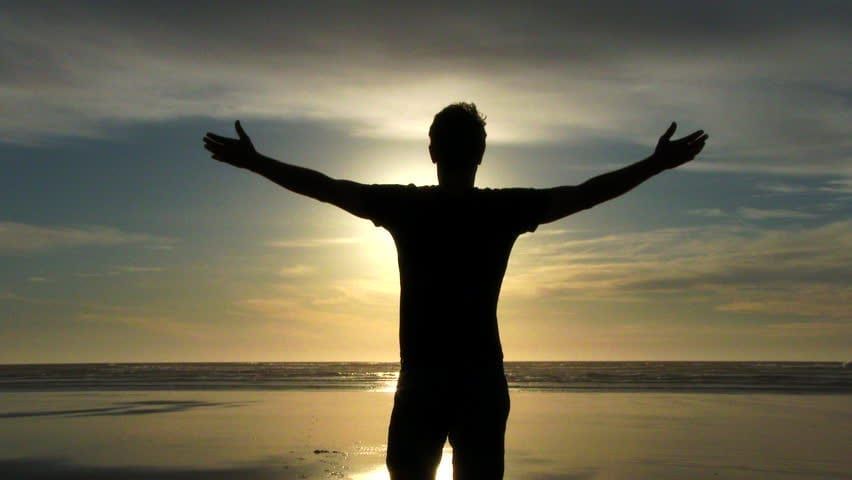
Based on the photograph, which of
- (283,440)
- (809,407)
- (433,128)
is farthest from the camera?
(809,407)

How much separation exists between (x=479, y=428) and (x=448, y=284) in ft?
1.51

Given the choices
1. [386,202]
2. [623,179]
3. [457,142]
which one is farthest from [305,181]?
[623,179]

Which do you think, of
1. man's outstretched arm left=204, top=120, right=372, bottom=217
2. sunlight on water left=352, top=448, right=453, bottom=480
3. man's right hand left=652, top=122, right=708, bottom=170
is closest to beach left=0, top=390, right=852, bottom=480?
sunlight on water left=352, top=448, right=453, bottom=480

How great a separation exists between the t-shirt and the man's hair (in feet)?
0.45

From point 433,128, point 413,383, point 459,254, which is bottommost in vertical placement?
point 413,383

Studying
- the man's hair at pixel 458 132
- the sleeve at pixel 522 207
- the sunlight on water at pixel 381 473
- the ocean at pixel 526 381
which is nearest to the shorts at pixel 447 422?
the sleeve at pixel 522 207

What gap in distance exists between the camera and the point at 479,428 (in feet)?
9.18

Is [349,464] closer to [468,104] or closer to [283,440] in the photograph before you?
[283,440]

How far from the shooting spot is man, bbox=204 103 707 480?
9.12ft

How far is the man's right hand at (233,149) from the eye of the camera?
119 inches

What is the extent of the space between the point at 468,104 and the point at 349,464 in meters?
9.27

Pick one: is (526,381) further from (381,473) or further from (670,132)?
(670,132)

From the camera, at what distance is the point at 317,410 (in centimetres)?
2048

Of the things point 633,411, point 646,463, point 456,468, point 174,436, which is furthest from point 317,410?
point 456,468
